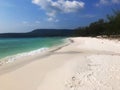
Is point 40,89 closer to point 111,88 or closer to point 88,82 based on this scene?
point 88,82

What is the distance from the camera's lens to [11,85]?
7.89 metres

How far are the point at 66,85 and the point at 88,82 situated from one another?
0.81m

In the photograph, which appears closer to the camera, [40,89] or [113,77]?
[40,89]

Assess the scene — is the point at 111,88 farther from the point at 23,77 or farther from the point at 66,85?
the point at 23,77

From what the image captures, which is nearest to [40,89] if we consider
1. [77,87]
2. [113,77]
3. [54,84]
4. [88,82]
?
[54,84]

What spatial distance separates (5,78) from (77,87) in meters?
3.55

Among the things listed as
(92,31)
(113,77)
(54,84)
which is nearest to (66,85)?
(54,84)

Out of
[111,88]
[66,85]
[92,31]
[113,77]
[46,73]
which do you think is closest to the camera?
[111,88]

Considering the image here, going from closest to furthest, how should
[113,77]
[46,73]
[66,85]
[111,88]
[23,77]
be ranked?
[111,88] → [66,85] → [113,77] → [23,77] → [46,73]

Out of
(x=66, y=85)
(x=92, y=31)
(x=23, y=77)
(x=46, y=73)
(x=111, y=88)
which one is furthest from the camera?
(x=92, y=31)

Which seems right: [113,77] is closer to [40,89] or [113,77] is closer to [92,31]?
[40,89]

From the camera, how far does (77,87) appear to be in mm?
7051

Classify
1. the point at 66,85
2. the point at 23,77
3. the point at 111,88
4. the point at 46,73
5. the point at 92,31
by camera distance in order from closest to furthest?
the point at 111,88 → the point at 66,85 → the point at 23,77 → the point at 46,73 → the point at 92,31

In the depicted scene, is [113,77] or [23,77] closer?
[113,77]
